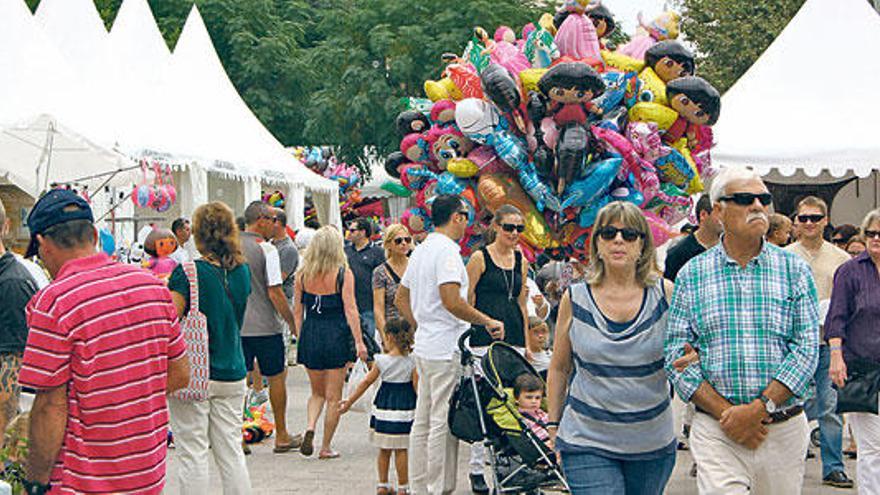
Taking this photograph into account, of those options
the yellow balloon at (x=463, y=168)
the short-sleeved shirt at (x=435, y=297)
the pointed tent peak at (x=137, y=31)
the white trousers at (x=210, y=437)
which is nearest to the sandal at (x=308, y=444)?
the yellow balloon at (x=463, y=168)

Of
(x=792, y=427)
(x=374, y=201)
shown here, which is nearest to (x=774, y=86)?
(x=792, y=427)

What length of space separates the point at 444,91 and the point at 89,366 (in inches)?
311

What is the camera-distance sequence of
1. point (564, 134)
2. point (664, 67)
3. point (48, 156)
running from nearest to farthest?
point (564, 134)
point (664, 67)
point (48, 156)

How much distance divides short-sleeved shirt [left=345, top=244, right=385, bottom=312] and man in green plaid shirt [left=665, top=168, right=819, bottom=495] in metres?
8.24

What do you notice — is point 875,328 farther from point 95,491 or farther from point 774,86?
point 774,86

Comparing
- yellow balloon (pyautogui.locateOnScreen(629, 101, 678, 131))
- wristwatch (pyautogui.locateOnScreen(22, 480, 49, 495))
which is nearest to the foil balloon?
yellow balloon (pyautogui.locateOnScreen(629, 101, 678, 131))

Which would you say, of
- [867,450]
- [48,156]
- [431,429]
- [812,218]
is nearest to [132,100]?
[48,156]

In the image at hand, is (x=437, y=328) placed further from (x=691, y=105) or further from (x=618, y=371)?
(x=691, y=105)

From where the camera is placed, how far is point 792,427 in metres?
5.43

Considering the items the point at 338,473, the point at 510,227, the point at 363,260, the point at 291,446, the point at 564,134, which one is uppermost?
the point at 564,134

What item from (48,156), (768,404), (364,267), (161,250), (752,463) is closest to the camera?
(768,404)

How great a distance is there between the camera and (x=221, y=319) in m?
7.75

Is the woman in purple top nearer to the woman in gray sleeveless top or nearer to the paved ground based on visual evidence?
the paved ground

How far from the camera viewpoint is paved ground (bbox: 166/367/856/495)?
382 inches
